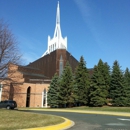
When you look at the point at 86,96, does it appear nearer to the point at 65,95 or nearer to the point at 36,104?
the point at 65,95

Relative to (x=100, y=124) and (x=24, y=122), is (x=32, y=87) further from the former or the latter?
(x=100, y=124)

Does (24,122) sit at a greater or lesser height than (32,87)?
lesser

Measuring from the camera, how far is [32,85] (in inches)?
2109

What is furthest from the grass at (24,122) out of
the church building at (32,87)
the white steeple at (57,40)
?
the white steeple at (57,40)

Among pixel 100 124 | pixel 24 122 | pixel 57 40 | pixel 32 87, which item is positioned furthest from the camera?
pixel 57 40

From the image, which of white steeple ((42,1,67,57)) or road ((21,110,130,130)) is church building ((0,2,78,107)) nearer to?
road ((21,110,130,130))

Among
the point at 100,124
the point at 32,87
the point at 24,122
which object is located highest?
the point at 32,87

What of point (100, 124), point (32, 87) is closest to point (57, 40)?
point (32, 87)

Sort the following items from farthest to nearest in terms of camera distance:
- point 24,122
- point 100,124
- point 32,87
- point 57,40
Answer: point 57,40, point 32,87, point 100,124, point 24,122

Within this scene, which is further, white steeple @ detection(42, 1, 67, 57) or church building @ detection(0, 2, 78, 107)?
white steeple @ detection(42, 1, 67, 57)

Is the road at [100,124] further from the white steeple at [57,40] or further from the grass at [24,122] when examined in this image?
the white steeple at [57,40]

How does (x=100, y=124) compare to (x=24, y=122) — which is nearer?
(x=24, y=122)

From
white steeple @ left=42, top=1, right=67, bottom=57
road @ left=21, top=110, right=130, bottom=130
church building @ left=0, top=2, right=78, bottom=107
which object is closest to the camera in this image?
road @ left=21, top=110, right=130, bottom=130

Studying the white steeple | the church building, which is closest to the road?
the church building
